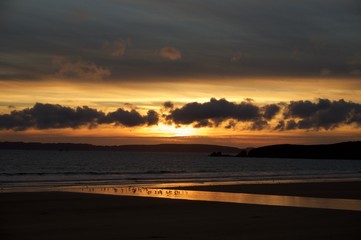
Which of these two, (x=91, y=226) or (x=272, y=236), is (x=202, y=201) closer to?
(x=91, y=226)

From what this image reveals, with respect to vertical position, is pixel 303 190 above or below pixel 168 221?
below

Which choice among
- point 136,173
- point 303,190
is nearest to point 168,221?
point 303,190

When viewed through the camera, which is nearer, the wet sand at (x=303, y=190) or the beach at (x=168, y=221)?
the beach at (x=168, y=221)

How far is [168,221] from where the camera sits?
58.4ft

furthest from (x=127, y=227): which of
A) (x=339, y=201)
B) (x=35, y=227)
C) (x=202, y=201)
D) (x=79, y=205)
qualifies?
(x=339, y=201)

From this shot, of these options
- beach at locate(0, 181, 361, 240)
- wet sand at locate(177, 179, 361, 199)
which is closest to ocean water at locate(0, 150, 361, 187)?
wet sand at locate(177, 179, 361, 199)

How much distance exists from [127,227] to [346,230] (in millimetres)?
5909

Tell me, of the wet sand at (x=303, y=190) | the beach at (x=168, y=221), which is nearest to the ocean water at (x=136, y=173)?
the wet sand at (x=303, y=190)

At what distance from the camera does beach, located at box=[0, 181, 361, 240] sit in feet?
48.9

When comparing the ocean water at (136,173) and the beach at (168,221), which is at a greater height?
the beach at (168,221)

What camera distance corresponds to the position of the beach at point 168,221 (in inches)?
586

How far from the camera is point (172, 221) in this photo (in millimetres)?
17797

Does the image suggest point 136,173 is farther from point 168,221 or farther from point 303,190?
point 168,221

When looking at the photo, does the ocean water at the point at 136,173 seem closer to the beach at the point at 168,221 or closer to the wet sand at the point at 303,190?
the wet sand at the point at 303,190
